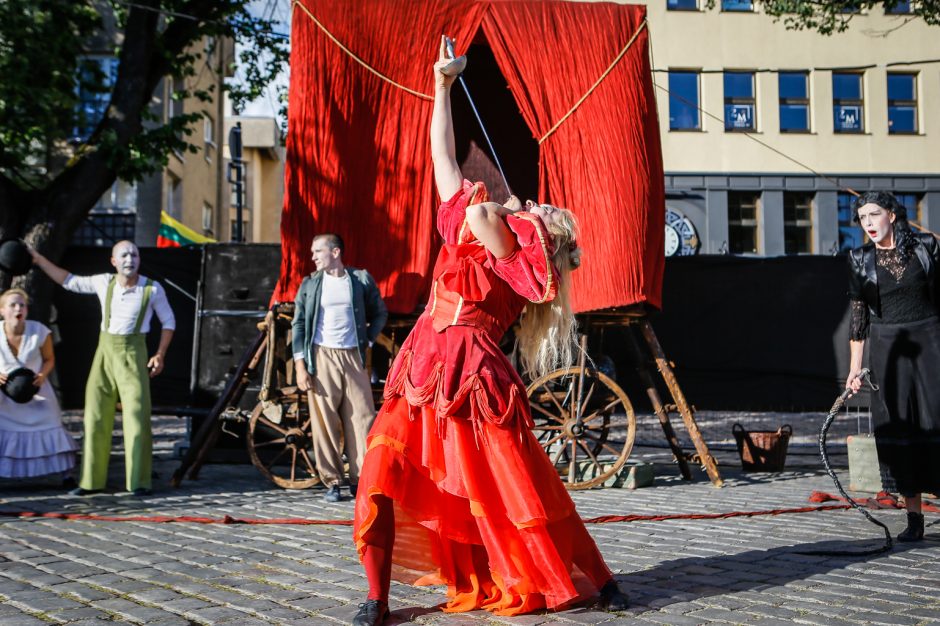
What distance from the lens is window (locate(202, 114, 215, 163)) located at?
29225 mm

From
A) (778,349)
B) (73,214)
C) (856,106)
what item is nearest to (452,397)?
(778,349)

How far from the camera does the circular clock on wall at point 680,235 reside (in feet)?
84.5

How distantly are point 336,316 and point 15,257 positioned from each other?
8.20 feet

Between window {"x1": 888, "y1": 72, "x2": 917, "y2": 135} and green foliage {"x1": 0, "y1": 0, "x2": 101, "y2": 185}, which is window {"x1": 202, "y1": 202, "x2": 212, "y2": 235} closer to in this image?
green foliage {"x1": 0, "y1": 0, "x2": 101, "y2": 185}

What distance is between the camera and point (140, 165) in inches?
427

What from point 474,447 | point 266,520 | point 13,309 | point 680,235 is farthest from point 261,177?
point 474,447

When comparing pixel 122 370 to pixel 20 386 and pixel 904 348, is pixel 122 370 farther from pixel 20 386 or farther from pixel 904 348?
pixel 904 348

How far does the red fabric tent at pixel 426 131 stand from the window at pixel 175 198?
63.2 ft

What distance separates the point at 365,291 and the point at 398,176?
104 centimetres

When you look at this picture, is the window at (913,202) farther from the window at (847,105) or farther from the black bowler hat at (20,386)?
the black bowler hat at (20,386)

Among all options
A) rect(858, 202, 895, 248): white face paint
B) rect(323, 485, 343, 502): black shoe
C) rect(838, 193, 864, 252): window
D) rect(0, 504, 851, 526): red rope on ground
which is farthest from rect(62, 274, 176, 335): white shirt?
rect(838, 193, 864, 252): window

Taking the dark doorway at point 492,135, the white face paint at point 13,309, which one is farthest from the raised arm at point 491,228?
the dark doorway at point 492,135

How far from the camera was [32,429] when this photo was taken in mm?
7598

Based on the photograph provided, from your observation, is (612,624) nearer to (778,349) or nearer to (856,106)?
(778,349)
